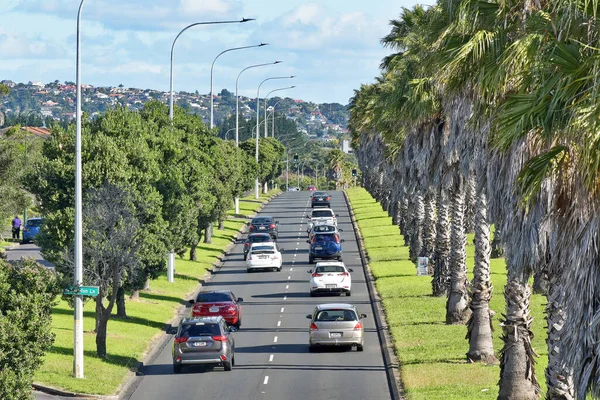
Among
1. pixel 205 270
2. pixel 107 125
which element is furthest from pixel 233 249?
Result: pixel 107 125

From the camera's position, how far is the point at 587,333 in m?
13.3

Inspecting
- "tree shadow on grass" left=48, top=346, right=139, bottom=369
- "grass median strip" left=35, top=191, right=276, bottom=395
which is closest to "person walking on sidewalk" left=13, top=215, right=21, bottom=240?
"grass median strip" left=35, top=191, right=276, bottom=395

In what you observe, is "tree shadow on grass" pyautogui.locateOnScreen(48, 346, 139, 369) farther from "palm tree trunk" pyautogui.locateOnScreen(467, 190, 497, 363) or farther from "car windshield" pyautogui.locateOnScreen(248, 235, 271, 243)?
"car windshield" pyautogui.locateOnScreen(248, 235, 271, 243)

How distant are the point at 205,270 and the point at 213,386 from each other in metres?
31.4

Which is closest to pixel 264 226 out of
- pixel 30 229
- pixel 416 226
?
pixel 30 229

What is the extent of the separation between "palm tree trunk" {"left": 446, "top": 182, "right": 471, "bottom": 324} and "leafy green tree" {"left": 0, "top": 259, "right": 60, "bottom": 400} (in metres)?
17.7

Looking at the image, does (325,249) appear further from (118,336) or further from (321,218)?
(118,336)

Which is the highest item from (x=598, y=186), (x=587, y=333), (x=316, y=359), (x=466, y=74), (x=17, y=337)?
(x=466, y=74)

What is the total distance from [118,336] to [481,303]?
12031 mm

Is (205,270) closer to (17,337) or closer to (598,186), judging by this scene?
(17,337)

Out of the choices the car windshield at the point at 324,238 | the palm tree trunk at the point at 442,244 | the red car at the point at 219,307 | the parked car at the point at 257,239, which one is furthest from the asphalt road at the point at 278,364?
the parked car at the point at 257,239

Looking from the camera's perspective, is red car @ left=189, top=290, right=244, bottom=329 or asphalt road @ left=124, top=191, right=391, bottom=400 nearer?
asphalt road @ left=124, top=191, right=391, bottom=400

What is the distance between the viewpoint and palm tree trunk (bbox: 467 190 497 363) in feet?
103

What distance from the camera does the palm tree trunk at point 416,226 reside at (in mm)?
61062
